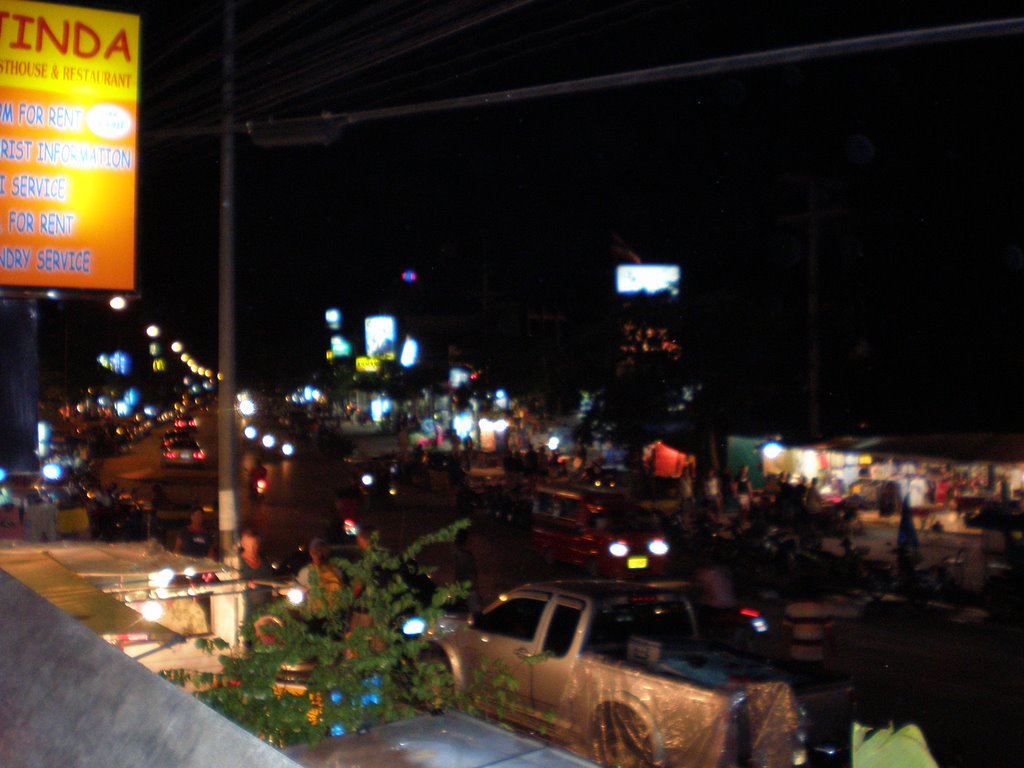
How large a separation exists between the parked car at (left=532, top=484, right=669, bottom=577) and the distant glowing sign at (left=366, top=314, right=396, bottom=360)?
63.3 meters

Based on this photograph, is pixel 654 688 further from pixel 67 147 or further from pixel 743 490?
pixel 743 490

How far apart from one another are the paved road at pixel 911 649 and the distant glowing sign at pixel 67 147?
9.34 metres

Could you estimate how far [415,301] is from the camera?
326 feet

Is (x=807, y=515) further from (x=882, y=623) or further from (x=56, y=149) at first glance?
(x=56, y=149)

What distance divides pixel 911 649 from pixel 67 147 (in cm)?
1274

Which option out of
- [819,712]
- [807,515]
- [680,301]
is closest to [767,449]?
[807,515]

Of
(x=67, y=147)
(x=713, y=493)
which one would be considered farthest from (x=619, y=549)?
(x=67, y=147)

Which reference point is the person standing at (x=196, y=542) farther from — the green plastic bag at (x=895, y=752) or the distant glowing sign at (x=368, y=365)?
the distant glowing sign at (x=368, y=365)

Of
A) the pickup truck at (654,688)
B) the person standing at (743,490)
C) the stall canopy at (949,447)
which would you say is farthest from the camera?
the person standing at (743,490)

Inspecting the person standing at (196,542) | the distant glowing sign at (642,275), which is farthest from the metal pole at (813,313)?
the person standing at (196,542)

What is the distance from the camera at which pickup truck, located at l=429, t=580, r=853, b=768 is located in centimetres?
670

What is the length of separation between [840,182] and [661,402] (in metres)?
9.43

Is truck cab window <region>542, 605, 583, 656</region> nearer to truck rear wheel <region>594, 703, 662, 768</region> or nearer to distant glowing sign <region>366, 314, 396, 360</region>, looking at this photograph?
truck rear wheel <region>594, 703, 662, 768</region>

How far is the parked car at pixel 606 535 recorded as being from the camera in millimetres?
20125
